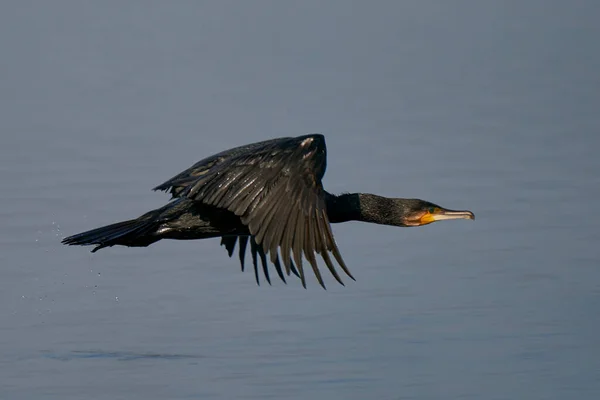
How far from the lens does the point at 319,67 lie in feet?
49.7

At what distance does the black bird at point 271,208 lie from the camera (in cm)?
687

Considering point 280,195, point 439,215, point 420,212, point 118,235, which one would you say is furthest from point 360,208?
point 118,235

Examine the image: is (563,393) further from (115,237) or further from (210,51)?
(210,51)

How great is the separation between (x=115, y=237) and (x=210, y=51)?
336 inches

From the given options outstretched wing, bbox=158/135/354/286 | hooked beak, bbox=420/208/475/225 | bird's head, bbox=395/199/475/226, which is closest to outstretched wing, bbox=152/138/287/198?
outstretched wing, bbox=158/135/354/286

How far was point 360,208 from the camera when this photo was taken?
812 cm

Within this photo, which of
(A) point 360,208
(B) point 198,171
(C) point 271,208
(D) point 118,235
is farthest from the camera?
(A) point 360,208

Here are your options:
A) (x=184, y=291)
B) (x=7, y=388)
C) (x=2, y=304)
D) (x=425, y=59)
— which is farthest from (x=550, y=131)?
(x=7, y=388)

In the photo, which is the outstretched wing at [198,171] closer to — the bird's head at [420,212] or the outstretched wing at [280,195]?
the outstretched wing at [280,195]

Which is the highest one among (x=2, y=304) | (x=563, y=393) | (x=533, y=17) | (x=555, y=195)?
(x=533, y=17)

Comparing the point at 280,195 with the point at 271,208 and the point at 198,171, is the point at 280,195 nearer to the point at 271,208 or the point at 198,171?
the point at 271,208

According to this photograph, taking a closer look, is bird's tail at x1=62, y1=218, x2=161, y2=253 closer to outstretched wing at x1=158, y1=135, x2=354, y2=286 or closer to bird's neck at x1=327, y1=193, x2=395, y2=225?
outstretched wing at x1=158, y1=135, x2=354, y2=286

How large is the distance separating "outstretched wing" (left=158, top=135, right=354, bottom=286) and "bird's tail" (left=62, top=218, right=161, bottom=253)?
0.56m

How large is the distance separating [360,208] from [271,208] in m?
1.24
